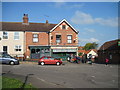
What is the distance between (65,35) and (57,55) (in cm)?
446

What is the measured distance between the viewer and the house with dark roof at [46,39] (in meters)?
32.4

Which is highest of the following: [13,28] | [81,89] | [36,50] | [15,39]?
[13,28]

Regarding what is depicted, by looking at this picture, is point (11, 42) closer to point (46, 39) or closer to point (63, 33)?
point (46, 39)

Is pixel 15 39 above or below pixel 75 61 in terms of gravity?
above

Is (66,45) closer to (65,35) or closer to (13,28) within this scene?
(65,35)

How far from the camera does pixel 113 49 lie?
33781 mm

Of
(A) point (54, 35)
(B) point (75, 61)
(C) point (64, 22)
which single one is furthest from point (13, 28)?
(B) point (75, 61)

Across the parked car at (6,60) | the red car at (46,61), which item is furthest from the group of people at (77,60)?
the parked car at (6,60)

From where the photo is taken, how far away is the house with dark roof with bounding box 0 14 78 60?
32.4 m

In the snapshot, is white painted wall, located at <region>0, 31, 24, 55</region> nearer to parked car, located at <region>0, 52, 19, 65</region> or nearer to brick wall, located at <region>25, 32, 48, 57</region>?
brick wall, located at <region>25, 32, 48, 57</region>

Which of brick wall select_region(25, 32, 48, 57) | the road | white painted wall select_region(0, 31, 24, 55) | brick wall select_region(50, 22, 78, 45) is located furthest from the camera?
brick wall select_region(50, 22, 78, 45)

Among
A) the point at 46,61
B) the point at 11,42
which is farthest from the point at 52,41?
the point at 46,61

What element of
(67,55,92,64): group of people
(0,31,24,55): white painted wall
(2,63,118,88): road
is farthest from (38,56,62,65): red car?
(0,31,24,55): white painted wall

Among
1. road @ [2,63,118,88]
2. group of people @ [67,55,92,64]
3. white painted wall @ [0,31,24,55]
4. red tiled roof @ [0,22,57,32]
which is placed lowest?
road @ [2,63,118,88]
